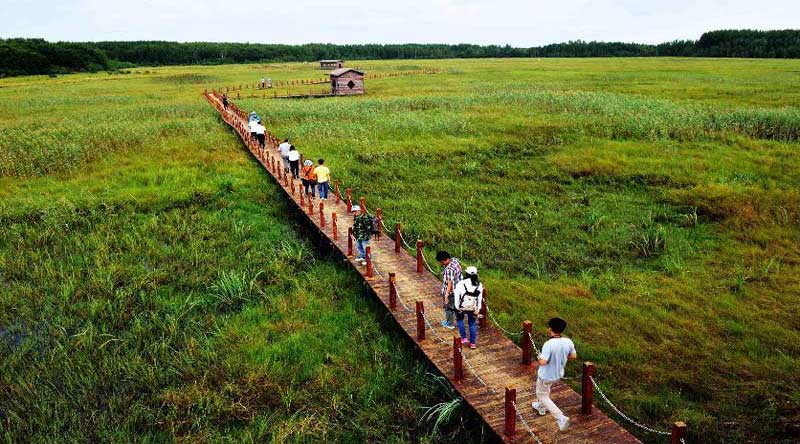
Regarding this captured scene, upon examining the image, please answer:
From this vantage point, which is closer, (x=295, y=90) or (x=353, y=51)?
(x=295, y=90)

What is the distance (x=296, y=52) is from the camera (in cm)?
17075

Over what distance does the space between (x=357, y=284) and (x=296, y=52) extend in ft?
556

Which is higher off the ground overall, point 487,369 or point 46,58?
point 46,58

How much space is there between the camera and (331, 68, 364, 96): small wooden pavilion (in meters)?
55.6

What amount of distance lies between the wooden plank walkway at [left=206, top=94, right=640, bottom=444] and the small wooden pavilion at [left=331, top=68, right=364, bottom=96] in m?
44.1

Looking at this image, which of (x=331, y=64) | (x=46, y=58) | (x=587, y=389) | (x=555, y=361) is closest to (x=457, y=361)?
(x=555, y=361)

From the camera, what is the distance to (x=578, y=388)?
9.01 meters

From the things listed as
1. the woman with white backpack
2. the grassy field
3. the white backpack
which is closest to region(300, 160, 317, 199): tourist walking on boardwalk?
the grassy field

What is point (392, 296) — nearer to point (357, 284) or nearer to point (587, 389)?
point (357, 284)

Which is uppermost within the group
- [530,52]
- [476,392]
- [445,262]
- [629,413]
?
[530,52]

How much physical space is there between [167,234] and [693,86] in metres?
53.8

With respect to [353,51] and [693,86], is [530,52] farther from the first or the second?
[693,86]

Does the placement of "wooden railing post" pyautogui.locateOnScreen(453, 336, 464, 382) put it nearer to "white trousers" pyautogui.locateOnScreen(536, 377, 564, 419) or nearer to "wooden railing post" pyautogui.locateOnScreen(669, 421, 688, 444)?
"white trousers" pyautogui.locateOnScreen(536, 377, 564, 419)

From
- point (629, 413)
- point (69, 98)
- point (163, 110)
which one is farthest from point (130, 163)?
point (69, 98)
